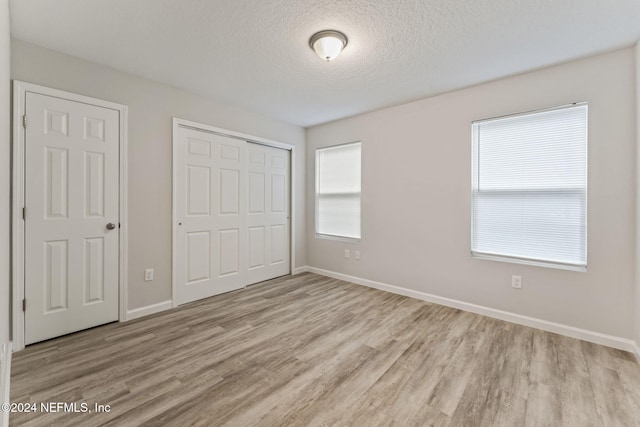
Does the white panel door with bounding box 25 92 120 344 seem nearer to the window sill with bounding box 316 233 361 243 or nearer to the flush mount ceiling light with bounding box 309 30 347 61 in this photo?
the flush mount ceiling light with bounding box 309 30 347 61

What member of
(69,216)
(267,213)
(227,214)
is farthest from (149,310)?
(267,213)

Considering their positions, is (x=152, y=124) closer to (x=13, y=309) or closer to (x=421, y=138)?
(x=13, y=309)

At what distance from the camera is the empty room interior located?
1799 millimetres

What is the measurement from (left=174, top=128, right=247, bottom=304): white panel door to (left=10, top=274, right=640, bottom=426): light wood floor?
1.96 feet

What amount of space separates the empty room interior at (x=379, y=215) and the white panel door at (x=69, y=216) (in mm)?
15

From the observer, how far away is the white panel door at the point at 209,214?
325cm

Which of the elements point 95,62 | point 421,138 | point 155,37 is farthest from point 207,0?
point 421,138

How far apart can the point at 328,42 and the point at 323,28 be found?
98mm

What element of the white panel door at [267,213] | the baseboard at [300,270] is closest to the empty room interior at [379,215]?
the white panel door at [267,213]

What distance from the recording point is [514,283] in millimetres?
2812

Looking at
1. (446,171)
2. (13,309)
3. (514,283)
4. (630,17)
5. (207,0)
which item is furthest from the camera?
(446,171)

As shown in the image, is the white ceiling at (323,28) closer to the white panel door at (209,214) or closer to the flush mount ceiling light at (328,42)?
the flush mount ceiling light at (328,42)

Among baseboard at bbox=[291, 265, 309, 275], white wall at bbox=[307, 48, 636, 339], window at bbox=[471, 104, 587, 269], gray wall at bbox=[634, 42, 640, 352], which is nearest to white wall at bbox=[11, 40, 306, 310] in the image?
baseboard at bbox=[291, 265, 309, 275]

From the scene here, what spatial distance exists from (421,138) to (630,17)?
1807mm
